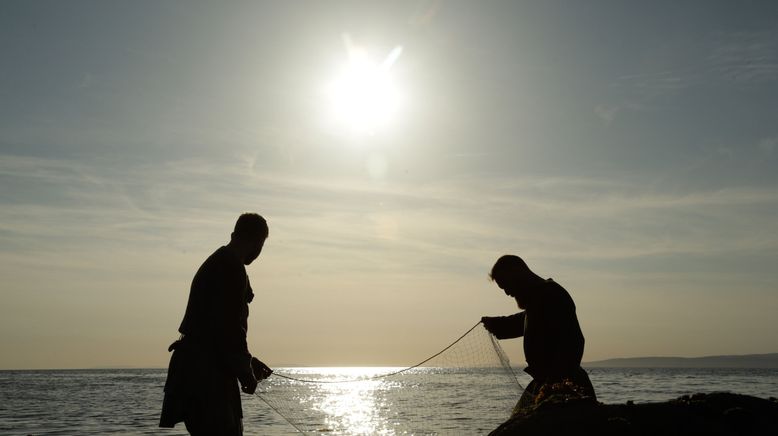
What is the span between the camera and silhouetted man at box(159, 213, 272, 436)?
15.4ft

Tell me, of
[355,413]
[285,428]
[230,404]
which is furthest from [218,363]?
[355,413]

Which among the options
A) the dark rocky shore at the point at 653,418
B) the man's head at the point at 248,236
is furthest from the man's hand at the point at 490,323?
the man's head at the point at 248,236

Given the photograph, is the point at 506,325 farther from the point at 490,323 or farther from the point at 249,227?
→ the point at 249,227

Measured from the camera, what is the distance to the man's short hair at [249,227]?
5004mm

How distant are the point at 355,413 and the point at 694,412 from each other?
27.9 meters

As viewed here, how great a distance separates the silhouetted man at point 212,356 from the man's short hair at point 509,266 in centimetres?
285

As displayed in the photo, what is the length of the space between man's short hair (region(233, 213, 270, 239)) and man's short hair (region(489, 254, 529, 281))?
270cm

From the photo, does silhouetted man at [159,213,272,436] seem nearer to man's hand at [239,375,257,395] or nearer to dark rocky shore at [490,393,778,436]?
man's hand at [239,375,257,395]

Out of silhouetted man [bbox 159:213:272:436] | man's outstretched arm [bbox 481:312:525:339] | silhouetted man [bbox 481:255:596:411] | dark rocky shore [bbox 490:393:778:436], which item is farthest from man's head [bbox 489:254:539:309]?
silhouetted man [bbox 159:213:272:436]

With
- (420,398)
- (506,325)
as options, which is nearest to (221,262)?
(506,325)

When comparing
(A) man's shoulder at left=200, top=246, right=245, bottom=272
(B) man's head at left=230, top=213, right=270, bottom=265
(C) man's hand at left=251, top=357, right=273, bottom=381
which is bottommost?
(C) man's hand at left=251, top=357, right=273, bottom=381

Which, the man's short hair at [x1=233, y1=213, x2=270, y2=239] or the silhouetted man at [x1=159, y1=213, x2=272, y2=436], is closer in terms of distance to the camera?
the silhouetted man at [x1=159, y1=213, x2=272, y2=436]

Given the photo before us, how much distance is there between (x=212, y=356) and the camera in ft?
15.7

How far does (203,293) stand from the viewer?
483 centimetres
